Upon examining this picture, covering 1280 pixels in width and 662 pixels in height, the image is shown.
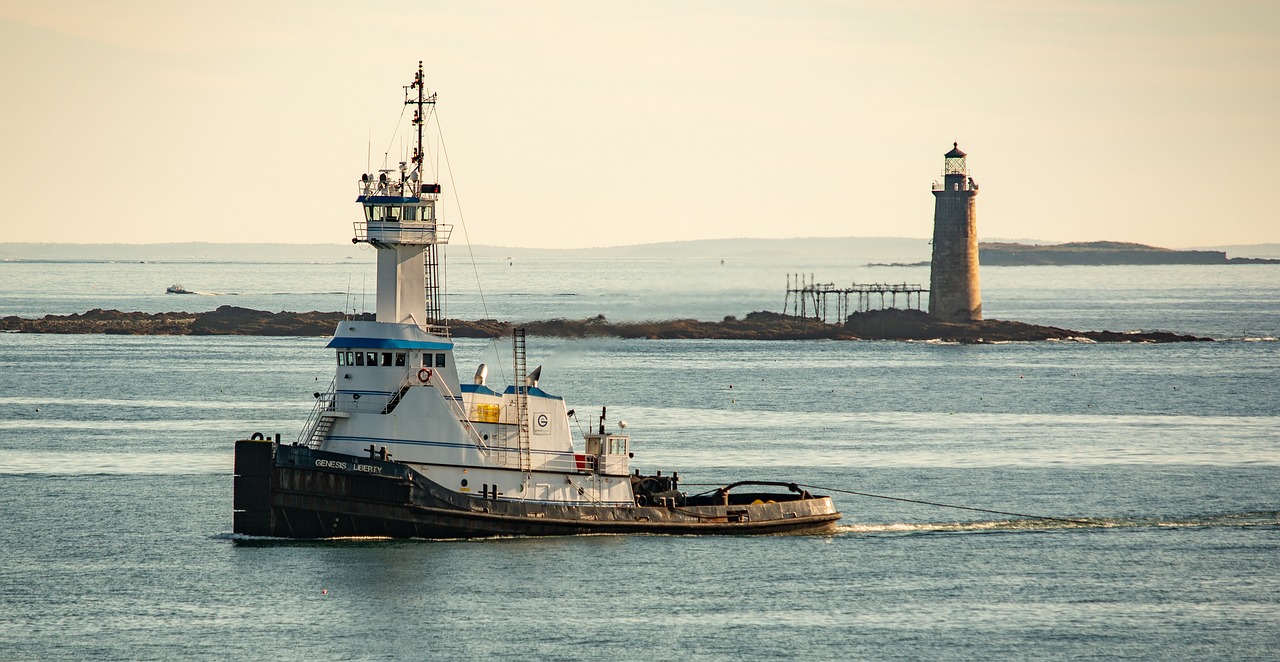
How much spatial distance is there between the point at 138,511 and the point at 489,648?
1986cm

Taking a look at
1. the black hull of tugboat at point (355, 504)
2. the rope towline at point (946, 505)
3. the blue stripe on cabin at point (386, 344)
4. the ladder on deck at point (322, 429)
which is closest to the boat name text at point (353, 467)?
the black hull of tugboat at point (355, 504)

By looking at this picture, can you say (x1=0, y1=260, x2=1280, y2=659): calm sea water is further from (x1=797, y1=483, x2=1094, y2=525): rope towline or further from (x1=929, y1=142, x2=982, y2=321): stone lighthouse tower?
(x1=929, y1=142, x2=982, y2=321): stone lighthouse tower

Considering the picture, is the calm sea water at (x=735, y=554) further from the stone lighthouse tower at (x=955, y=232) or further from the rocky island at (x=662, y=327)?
the rocky island at (x=662, y=327)

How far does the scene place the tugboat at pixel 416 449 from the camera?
4119 centimetres

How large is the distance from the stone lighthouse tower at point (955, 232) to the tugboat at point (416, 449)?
91.1 metres

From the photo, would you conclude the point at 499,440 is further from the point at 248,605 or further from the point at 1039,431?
the point at 1039,431

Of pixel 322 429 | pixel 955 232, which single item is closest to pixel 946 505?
pixel 322 429

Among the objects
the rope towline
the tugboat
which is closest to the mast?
the tugboat

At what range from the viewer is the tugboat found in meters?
41.2

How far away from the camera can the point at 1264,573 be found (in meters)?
41.7

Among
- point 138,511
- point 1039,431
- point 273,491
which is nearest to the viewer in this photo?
point 273,491

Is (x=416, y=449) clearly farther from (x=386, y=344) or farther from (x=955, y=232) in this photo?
(x=955, y=232)

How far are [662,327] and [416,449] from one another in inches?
4553

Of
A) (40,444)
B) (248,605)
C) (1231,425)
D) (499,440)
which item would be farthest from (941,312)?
(248,605)
